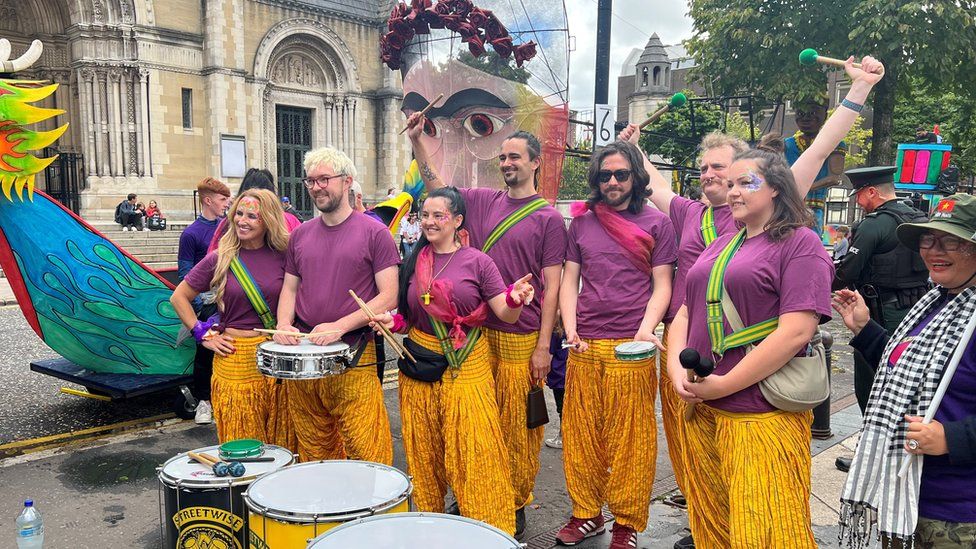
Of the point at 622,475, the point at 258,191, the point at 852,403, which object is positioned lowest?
the point at 852,403

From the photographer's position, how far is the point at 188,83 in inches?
824

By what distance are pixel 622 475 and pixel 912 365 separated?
1781mm

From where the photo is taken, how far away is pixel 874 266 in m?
4.81

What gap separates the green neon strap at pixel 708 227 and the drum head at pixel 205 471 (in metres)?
2.25

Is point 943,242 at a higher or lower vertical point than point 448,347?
higher

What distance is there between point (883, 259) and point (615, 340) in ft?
7.44

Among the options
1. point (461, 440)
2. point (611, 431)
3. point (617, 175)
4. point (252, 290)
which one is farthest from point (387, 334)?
point (617, 175)

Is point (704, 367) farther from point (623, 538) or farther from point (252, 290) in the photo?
Result: point (252, 290)

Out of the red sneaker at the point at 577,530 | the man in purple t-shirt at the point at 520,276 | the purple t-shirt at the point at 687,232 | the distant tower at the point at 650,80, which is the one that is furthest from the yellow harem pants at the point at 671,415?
the distant tower at the point at 650,80

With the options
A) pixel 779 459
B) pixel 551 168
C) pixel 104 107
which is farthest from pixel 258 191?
pixel 104 107

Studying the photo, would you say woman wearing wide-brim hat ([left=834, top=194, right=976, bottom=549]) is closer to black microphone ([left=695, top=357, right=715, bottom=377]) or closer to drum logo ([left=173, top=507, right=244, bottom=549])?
black microphone ([left=695, top=357, right=715, bottom=377])

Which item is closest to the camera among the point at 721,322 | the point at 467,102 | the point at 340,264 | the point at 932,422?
the point at 932,422

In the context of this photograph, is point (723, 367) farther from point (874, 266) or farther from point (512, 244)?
point (874, 266)

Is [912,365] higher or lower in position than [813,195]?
lower
